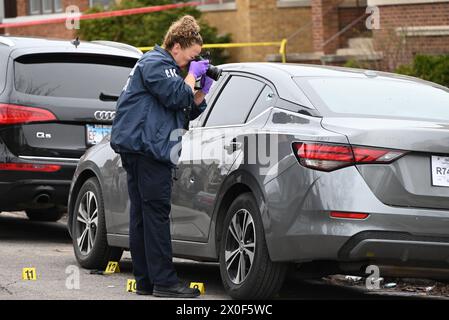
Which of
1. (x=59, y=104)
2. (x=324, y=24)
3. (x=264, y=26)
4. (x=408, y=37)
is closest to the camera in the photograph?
(x=59, y=104)

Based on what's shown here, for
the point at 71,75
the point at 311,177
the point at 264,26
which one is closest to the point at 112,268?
the point at 71,75

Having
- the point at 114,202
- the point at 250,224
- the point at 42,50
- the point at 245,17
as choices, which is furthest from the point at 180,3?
the point at 250,224

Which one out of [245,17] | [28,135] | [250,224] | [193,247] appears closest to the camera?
[250,224]

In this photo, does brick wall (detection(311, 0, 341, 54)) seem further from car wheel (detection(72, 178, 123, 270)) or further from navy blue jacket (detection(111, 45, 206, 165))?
navy blue jacket (detection(111, 45, 206, 165))

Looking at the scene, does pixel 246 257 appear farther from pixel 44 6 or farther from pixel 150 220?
pixel 44 6

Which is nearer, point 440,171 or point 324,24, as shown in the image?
point 440,171

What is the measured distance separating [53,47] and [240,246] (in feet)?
15.6

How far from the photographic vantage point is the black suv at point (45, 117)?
11.8 metres

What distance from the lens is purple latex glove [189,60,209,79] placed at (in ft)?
27.3

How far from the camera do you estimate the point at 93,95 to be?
1212 cm

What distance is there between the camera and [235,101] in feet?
28.9

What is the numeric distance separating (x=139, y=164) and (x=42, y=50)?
168 inches

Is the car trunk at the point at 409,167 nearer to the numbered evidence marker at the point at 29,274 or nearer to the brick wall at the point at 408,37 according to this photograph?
the numbered evidence marker at the point at 29,274
